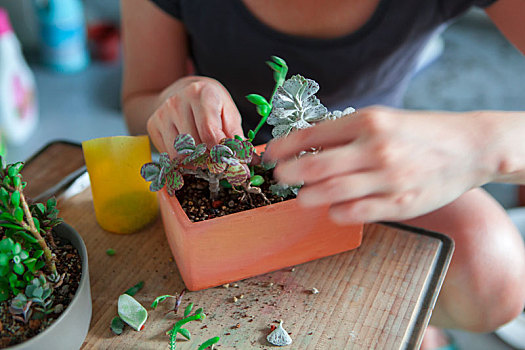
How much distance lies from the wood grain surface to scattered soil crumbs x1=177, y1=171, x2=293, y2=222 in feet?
0.27

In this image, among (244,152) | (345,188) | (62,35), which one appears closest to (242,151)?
(244,152)

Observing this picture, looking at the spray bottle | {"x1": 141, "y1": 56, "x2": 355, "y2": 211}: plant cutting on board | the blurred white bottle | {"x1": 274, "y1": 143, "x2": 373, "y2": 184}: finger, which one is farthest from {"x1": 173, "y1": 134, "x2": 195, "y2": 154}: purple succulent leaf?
the spray bottle

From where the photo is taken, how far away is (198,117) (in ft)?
1.59

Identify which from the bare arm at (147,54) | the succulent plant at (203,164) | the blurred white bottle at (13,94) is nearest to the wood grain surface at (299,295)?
the succulent plant at (203,164)

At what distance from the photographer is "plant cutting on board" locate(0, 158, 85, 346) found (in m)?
0.38

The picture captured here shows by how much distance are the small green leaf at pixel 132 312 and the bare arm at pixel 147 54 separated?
0.35m

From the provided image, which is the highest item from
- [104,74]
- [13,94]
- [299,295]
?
[299,295]

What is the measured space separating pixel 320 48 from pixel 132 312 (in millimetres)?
461

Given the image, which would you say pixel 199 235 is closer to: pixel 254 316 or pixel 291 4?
pixel 254 316

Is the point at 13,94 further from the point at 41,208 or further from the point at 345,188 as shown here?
the point at 345,188

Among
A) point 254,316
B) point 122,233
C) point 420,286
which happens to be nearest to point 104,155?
point 122,233

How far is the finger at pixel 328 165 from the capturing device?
36cm

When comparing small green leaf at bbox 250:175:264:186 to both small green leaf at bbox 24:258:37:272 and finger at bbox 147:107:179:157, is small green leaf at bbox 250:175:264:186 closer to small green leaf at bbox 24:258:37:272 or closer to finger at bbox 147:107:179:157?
finger at bbox 147:107:179:157

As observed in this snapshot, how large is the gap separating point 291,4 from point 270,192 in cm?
35
